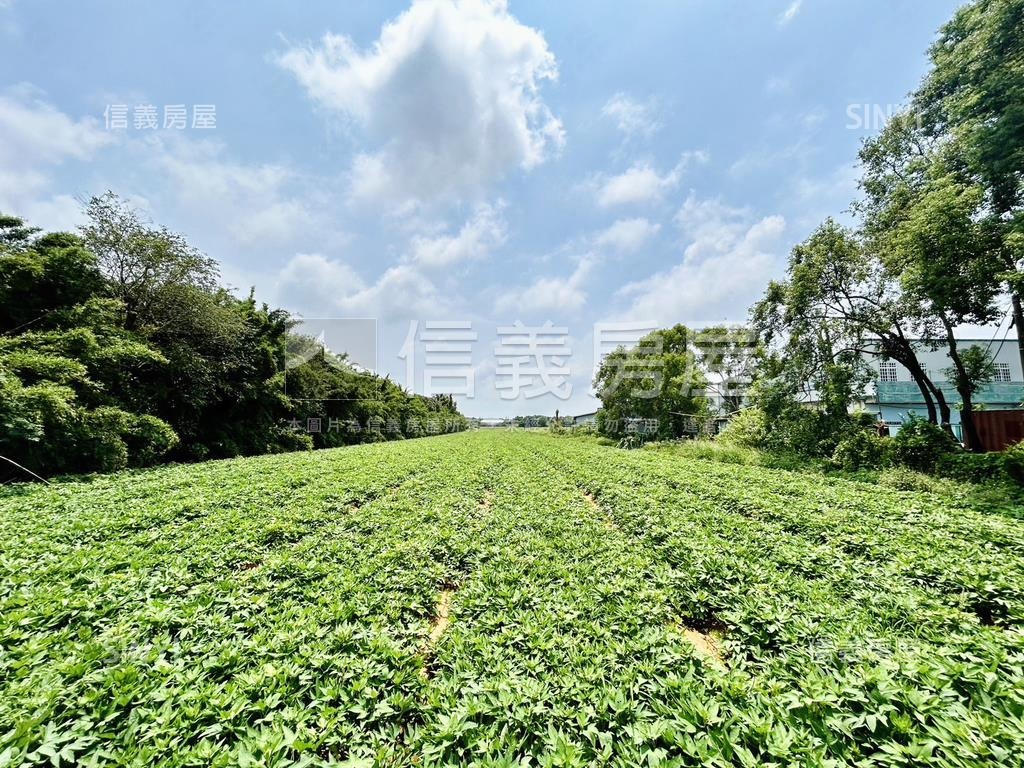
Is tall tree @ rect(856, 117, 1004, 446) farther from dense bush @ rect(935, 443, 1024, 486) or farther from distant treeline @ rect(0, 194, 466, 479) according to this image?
distant treeline @ rect(0, 194, 466, 479)

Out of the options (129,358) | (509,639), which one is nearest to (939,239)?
(509,639)

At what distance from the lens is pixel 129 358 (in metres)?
11.2

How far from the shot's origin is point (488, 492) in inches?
327

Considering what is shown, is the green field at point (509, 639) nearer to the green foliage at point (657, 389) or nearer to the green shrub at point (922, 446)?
the green shrub at point (922, 446)

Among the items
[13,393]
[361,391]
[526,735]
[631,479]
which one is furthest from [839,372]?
[361,391]

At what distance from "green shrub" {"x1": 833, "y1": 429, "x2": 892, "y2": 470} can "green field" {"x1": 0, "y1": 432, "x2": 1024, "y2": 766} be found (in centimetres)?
578

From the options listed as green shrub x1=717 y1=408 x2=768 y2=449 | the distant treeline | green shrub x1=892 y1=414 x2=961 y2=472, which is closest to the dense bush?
green shrub x1=892 y1=414 x2=961 y2=472

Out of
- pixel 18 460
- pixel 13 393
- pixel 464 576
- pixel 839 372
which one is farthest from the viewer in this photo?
pixel 839 372

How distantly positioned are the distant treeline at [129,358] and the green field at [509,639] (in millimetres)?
4961

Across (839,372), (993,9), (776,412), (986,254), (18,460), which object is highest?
(993,9)

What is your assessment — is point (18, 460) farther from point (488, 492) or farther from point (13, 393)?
point (488, 492)

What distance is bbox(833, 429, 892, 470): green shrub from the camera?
10.4 m

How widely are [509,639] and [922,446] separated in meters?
12.8

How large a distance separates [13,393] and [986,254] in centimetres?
2119
